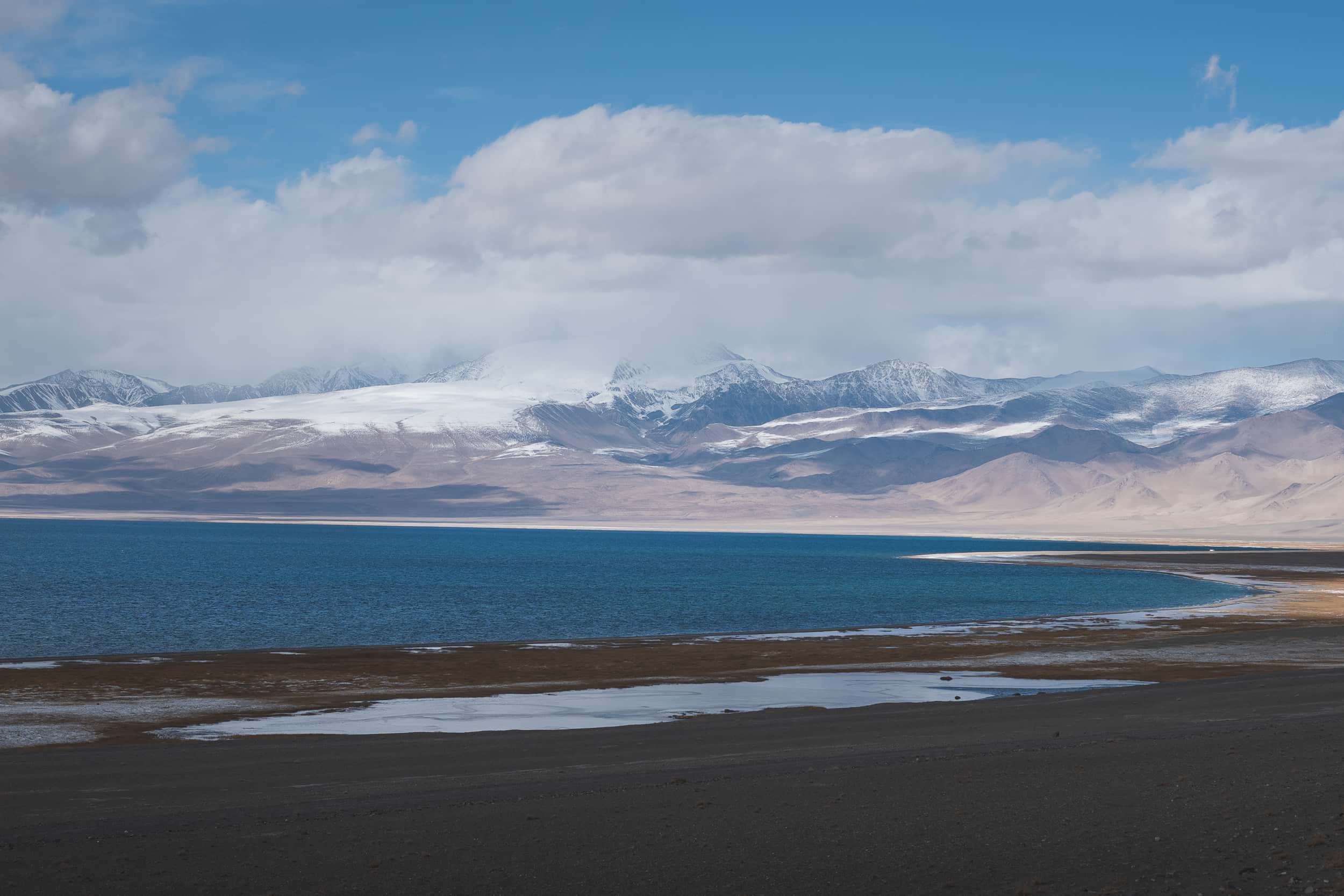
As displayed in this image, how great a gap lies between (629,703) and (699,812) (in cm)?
1572

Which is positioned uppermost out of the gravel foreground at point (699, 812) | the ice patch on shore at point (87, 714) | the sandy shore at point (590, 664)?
the gravel foreground at point (699, 812)

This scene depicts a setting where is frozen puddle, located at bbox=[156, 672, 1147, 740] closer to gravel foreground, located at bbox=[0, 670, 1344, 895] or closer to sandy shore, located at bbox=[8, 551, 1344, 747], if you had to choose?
sandy shore, located at bbox=[8, 551, 1344, 747]

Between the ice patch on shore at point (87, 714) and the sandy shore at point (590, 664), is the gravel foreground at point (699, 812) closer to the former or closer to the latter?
the ice patch on shore at point (87, 714)

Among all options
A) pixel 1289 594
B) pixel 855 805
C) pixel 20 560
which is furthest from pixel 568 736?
pixel 20 560

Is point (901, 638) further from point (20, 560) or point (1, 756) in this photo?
point (20, 560)

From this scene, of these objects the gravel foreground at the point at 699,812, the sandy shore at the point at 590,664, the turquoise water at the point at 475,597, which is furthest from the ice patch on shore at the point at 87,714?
the turquoise water at the point at 475,597

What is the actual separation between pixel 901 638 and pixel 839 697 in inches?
877

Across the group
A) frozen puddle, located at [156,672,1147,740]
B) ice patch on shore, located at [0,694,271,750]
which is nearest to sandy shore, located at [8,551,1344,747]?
ice patch on shore, located at [0,694,271,750]

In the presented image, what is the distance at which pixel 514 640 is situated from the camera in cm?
5556

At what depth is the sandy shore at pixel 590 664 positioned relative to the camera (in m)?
30.7

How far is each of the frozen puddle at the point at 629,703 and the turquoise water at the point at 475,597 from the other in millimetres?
21328

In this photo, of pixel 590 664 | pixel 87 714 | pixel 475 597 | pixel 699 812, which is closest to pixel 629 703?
pixel 590 664

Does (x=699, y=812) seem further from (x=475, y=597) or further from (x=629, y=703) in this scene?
(x=475, y=597)

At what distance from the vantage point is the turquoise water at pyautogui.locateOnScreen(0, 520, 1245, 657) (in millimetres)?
58812
